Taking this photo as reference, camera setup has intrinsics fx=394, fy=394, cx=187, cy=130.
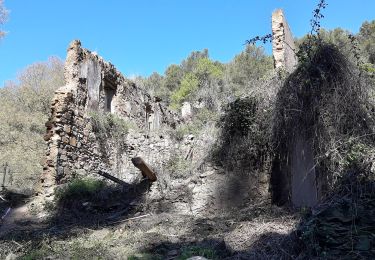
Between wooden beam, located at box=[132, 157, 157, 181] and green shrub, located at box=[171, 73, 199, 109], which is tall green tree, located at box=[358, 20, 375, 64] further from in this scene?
wooden beam, located at box=[132, 157, 157, 181]

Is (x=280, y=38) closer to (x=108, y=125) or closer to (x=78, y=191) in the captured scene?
(x=108, y=125)

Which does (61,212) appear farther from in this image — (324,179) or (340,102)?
(340,102)

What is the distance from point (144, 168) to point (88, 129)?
3.98m

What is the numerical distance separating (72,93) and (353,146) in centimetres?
807

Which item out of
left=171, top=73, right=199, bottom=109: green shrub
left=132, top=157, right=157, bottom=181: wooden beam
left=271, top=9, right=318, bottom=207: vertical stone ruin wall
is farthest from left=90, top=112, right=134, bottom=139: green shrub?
left=171, top=73, right=199, bottom=109: green shrub

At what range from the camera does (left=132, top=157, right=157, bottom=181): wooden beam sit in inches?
324

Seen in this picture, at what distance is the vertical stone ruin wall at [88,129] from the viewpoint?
1046cm

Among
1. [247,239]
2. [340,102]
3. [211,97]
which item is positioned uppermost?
[211,97]

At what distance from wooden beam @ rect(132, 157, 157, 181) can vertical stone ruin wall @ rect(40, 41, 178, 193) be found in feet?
5.06

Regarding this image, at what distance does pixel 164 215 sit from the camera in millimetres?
7332

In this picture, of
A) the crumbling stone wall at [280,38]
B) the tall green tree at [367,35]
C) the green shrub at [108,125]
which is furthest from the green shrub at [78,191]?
the tall green tree at [367,35]

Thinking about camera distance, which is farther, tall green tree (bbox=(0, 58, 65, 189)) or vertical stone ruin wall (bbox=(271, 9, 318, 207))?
tall green tree (bbox=(0, 58, 65, 189))

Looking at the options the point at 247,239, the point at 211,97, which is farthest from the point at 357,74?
the point at 211,97

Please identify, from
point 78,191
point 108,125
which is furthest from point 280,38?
point 78,191
